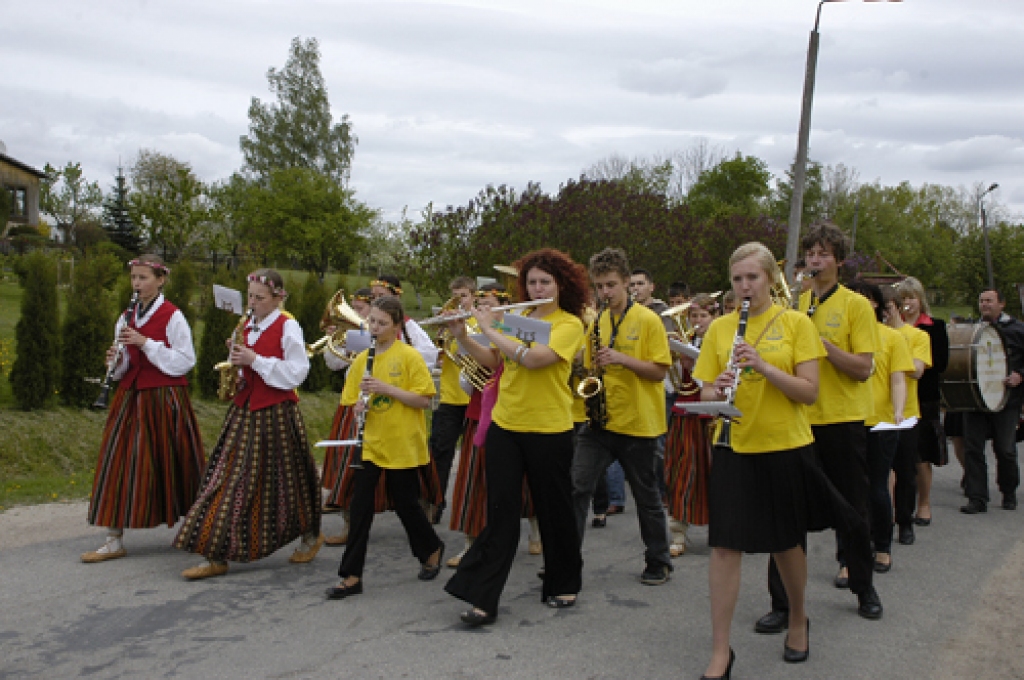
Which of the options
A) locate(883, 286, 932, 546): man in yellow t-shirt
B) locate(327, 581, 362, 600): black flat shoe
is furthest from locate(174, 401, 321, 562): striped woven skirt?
locate(883, 286, 932, 546): man in yellow t-shirt

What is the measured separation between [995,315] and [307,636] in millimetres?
7352

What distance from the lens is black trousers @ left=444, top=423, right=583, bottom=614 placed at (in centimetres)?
475

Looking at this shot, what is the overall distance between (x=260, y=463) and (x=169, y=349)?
43.6 inches

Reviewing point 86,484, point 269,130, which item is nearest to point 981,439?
point 86,484

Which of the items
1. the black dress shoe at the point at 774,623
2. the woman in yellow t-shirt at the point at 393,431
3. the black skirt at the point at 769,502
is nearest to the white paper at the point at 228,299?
the woman in yellow t-shirt at the point at 393,431

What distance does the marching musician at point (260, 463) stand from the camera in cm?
549

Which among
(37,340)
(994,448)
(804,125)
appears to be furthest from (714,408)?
(804,125)

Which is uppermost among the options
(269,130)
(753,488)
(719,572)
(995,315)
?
(269,130)

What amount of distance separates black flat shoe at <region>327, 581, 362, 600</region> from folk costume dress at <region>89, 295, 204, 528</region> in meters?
1.56

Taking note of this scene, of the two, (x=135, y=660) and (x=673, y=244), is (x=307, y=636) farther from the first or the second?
(x=673, y=244)

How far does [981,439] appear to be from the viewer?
27.4 ft

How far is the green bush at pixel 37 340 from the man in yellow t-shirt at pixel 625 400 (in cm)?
725

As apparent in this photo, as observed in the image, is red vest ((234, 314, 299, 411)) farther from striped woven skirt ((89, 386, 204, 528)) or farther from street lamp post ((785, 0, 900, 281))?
street lamp post ((785, 0, 900, 281))

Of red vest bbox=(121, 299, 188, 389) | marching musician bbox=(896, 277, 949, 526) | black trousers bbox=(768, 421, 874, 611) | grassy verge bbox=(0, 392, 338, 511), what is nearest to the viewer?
black trousers bbox=(768, 421, 874, 611)
